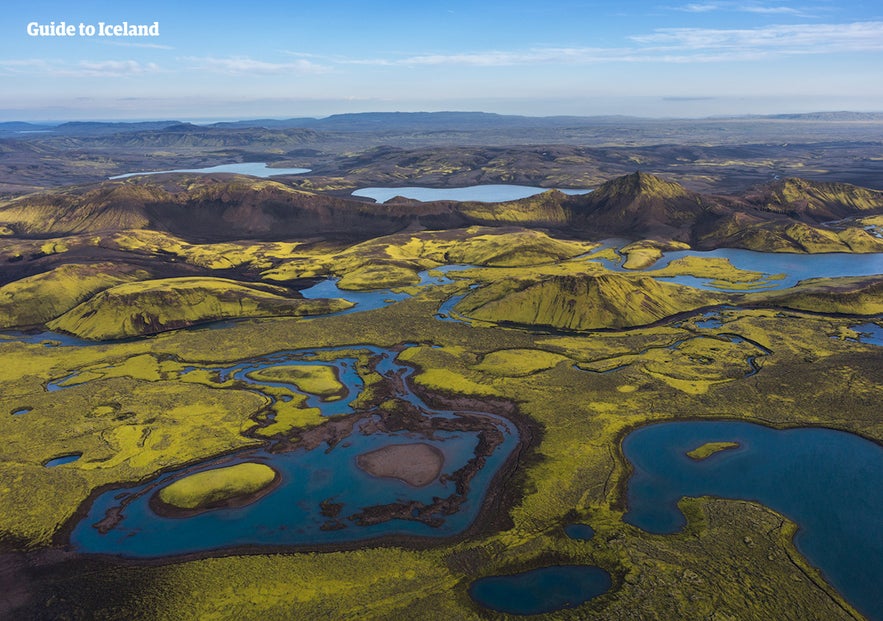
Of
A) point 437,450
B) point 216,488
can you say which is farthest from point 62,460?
point 437,450

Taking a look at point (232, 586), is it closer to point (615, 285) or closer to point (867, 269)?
point (615, 285)

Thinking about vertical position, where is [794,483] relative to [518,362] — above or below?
below

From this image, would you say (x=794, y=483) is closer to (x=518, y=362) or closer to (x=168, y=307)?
(x=518, y=362)

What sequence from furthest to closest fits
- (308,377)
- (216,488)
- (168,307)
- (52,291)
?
1. (52,291)
2. (168,307)
3. (308,377)
4. (216,488)

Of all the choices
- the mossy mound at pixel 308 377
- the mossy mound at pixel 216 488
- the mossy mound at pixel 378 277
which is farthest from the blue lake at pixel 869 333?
the mossy mound at pixel 216 488

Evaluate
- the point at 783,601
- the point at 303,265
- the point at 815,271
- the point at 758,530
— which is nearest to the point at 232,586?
the point at 783,601

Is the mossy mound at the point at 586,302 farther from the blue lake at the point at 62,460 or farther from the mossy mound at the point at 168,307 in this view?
A: the blue lake at the point at 62,460
